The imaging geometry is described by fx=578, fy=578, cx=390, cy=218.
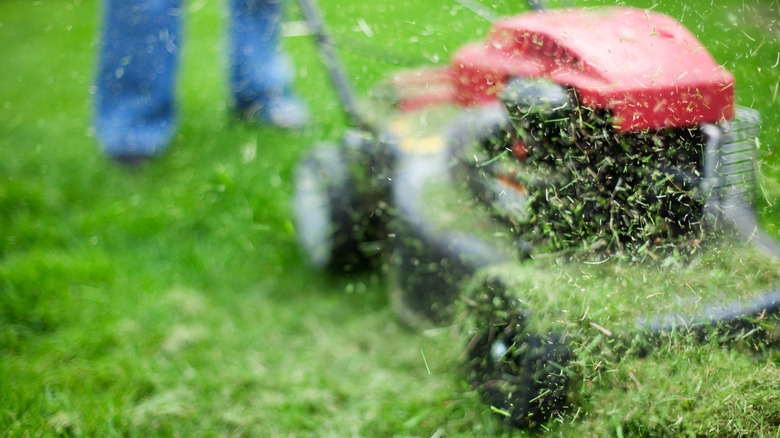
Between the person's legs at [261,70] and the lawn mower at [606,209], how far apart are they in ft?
4.51

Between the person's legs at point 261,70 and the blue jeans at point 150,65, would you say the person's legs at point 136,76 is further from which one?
the person's legs at point 261,70

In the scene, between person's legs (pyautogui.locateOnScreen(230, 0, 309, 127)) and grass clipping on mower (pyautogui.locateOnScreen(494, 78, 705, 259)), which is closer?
grass clipping on mower (pyautogui.locateOnScreen(494, 78, 705, 259))

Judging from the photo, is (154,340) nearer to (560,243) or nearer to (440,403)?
(440,403)

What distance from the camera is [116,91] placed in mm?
2008

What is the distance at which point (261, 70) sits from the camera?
2.24m

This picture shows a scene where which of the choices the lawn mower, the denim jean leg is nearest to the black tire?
the lawn mower

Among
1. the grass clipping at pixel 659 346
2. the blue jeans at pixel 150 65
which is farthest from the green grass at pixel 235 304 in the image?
the blue jeans at pixel 150 65

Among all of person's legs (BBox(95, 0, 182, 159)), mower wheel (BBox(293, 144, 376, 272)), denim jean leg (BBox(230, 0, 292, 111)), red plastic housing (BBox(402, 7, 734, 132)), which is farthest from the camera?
denim jean leg (BBox(230, 0, 292, 111))

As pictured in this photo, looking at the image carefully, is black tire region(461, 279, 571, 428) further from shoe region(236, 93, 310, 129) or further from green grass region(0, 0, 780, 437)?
shoe region(236, 93, 310, 129)

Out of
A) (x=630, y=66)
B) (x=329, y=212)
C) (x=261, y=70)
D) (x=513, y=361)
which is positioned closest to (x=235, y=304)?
(x=329, y=212)

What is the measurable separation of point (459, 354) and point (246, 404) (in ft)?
1.33

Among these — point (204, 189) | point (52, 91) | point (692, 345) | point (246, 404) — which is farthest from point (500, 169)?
point (52, 91)

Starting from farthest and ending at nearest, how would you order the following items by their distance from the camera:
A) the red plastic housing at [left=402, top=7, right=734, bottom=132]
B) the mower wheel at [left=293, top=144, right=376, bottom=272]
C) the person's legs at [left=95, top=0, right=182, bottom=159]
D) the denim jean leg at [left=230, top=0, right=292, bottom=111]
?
1. the denim jean leg at [left=230, top=0, right=292, bottom=111]
2. the person's legs at [left=95, top=0, right=182, bottom=159]
3. the mower wheel at [left=293, top=144, right=376, bottom=272]
4. the red plastic housing at [left=402, top=7, right=734, bottom=132]

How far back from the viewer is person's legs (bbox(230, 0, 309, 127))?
84.8 inches
